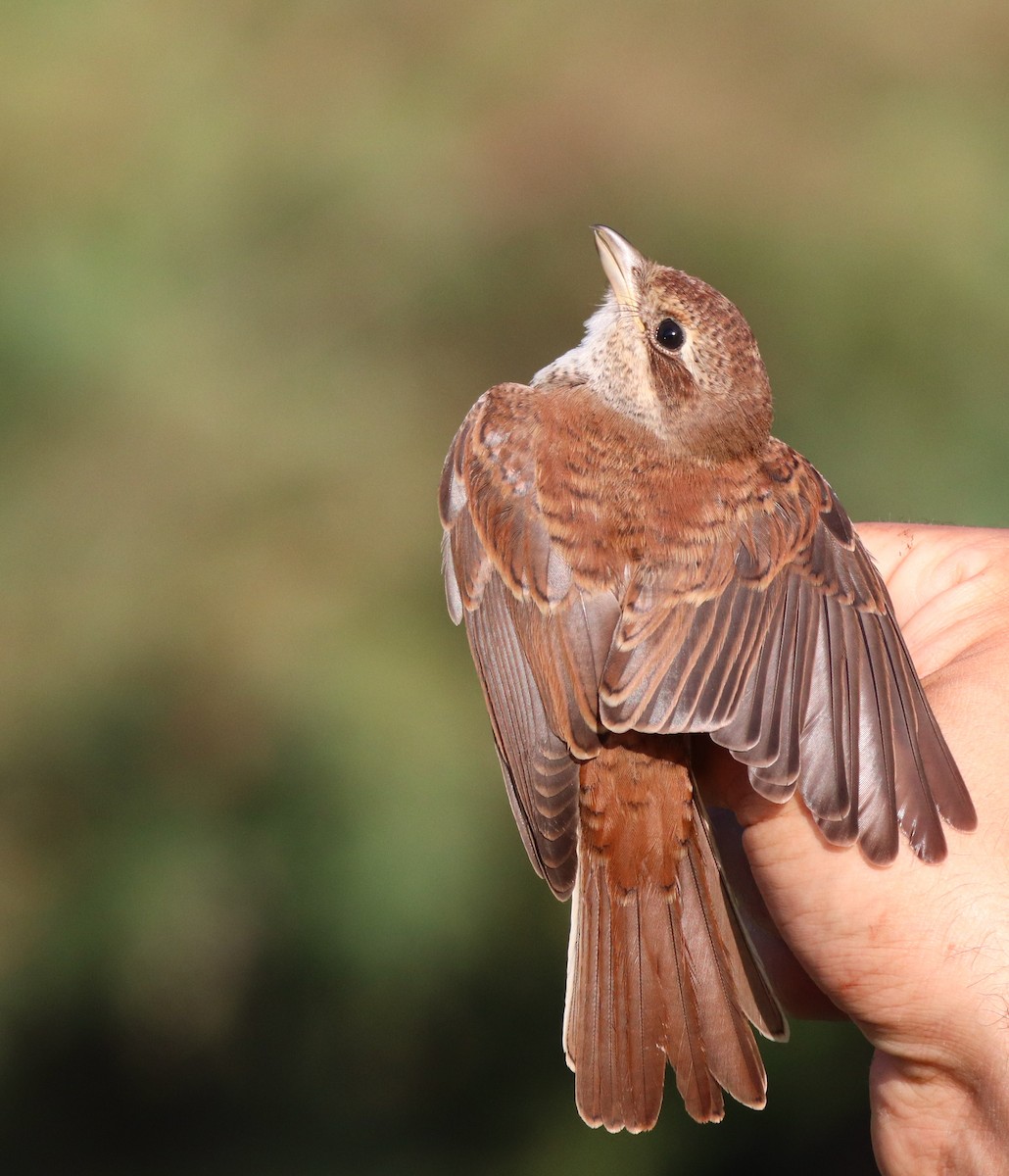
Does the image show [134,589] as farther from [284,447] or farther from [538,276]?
[538,276]

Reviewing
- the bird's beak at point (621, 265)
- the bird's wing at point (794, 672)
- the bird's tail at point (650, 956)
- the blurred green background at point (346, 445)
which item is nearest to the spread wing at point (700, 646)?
the bird's wing at point (794, 672)

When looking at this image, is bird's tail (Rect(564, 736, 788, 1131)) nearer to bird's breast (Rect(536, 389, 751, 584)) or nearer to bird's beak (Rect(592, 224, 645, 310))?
bird's breast (Rect(536, 389, 751, 584))

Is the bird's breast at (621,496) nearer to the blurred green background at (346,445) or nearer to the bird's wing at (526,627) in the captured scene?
the bird's wing at (526,627)

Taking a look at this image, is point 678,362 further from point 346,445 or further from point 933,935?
point 346,445

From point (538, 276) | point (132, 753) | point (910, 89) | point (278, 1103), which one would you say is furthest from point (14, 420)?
point (910, 89)

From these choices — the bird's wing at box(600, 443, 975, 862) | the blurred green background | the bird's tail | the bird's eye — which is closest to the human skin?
the bird's wing at box(600, 443, 975, 862)

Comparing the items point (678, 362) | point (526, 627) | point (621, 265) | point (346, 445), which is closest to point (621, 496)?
point (526, 627)
